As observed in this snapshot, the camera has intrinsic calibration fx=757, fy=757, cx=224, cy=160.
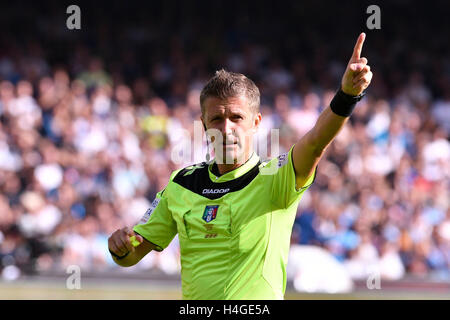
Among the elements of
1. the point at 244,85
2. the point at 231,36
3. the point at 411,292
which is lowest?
the point at 411,292

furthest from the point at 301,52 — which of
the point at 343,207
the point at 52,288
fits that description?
the point at 52,288

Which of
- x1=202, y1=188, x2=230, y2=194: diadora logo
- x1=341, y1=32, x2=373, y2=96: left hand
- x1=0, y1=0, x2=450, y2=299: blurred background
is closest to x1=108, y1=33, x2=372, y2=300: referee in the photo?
x1=202, y1=188, x2=230, y2=194: diadora logo

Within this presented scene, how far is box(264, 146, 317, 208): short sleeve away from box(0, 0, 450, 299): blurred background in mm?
5839

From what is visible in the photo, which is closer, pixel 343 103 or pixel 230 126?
pixel 343 103

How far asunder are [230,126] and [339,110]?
2.28 feet

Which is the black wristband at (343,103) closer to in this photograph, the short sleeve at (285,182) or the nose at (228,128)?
the short sleeve at (285,182)

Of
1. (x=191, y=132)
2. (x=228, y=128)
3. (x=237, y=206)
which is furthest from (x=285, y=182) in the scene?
(x=191, y=132)

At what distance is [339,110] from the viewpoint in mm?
3547

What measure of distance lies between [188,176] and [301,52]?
39.1 feet

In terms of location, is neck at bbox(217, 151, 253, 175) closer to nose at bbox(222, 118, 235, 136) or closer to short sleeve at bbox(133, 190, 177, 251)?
nose at bbox(222, 118, 235, 136)

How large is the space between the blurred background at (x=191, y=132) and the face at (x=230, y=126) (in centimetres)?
573

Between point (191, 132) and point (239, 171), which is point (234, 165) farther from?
point (191, 132)

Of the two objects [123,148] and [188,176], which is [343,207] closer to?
[123,148]
